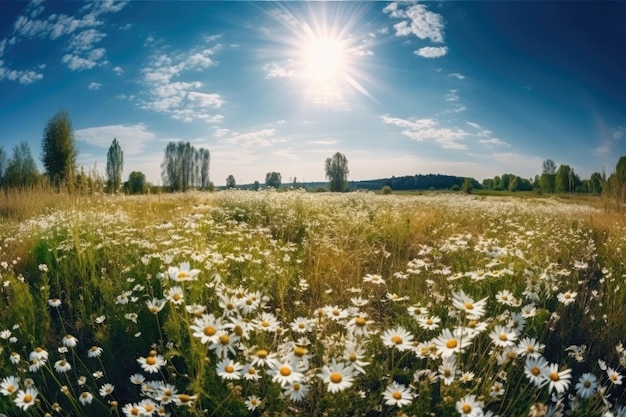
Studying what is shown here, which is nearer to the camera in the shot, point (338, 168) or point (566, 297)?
point (566, 297)

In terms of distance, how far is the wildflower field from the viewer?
1.85 meters

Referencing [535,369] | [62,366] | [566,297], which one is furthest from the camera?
[566,297]

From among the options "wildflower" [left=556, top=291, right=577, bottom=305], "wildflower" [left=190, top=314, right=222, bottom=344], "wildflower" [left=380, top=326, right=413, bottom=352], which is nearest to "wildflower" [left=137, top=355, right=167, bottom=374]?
"wildflower" [left=190, top=314, right=222, bottom=344]

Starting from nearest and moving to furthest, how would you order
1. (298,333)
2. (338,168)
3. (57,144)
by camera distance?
(298,333) → (57,144) → (338,168)

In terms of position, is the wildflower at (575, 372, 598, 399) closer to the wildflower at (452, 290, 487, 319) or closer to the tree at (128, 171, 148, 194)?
the wildflower at (452, 290, 487, 319)

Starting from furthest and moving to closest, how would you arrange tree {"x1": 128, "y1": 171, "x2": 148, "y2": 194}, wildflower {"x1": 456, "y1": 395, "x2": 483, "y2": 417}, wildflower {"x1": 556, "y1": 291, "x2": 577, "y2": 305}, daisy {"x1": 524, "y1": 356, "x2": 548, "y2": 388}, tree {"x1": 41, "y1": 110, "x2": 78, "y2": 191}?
tree {"x1": 41, "y1": 110, "x2": 78, "y2": 191}, tree {"x1": 128, "y1": 171, "x2": 148, "y2": 194}, wildflower {"x1": 556, "y1": 291, "x2": 577, "y2": 305}, daisy {"x1": 524, "y1": 356, "x2": 548, "y2": 388}, wildflower {"x1": 456, "y1": 395, "x2": 483, "y2": 417}

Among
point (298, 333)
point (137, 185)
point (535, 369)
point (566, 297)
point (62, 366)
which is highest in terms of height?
point (137, 185)

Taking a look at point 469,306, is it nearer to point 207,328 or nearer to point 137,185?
point 207,328

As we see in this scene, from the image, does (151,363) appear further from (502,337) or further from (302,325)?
(502,337)

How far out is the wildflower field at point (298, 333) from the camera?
1852 millimetres

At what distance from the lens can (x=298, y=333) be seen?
3.13m

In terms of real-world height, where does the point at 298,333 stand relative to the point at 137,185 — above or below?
below

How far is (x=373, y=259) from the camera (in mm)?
5402

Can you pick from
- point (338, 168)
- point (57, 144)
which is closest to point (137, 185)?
point (57, 144)
